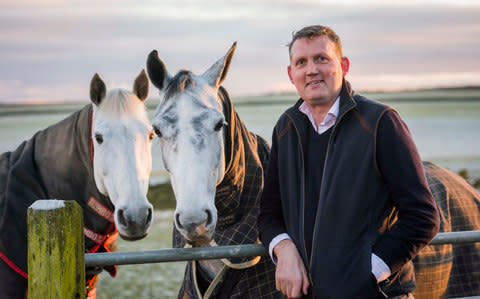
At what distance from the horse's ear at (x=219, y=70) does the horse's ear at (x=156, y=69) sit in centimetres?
22

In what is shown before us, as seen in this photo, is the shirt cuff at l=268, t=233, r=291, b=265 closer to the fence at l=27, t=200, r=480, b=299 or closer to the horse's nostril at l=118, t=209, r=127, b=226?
the fence at l=27, t=200, r=480, b=299

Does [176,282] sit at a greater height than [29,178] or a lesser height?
lesser

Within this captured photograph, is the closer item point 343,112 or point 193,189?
point 343,112

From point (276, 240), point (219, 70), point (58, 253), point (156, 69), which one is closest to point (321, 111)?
point (276, 240)

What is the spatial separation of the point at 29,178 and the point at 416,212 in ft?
8.71

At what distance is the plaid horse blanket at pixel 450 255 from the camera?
3.30 metres

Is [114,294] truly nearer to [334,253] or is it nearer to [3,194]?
[3,194]

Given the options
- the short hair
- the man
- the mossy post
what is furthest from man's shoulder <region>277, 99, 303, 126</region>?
the mossy post

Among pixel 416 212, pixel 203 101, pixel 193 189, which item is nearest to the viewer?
pixel 416 212

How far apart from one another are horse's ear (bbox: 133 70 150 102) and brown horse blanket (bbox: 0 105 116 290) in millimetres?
386

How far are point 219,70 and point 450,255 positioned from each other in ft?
7.22

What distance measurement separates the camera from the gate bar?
6.79 feet

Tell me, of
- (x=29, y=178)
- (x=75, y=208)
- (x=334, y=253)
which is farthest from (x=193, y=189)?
(x=29, y=178)

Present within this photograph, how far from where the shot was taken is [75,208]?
78.4 inches
